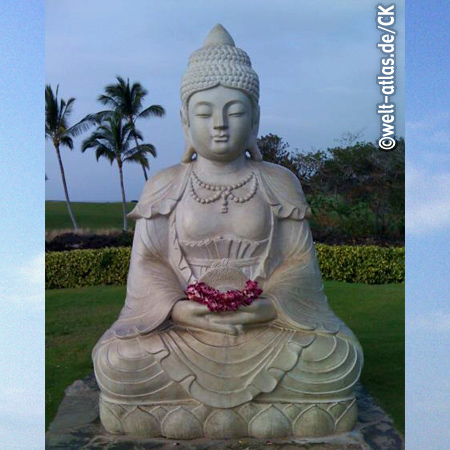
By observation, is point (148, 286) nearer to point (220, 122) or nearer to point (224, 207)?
point (224, 207)

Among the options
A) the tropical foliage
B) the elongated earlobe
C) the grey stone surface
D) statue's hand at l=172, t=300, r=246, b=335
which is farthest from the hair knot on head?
the tropical foliage

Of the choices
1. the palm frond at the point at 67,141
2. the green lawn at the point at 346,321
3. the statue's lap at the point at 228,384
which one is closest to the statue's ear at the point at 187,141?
the statue's lap at the point at 228,384

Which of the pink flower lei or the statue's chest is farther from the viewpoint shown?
the statue's chest

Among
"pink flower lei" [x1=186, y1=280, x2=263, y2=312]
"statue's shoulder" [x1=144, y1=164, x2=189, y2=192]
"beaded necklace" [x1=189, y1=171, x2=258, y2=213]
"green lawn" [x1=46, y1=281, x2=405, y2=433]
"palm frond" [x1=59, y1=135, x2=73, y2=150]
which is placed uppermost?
"palm frond" [x1=59, y1=135, x2=73, y2=150]

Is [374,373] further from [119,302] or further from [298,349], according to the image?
[119,302]

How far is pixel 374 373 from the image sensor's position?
17.9 ft

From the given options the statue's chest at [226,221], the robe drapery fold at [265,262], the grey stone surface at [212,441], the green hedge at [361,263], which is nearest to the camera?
the grey stone surface at [212,441]

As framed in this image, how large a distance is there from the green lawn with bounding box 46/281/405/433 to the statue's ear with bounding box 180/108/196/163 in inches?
81.9

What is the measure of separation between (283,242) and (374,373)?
1.88 metres

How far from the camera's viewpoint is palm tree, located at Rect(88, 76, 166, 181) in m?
12.4

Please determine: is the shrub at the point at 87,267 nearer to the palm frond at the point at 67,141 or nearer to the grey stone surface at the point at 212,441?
the palm frond at the point at 67,141

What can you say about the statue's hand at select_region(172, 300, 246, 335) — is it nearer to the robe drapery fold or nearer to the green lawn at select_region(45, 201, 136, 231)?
the robe drapery fold

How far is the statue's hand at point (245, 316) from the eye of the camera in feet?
12.8

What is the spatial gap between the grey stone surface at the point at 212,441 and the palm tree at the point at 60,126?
834 centimetres
